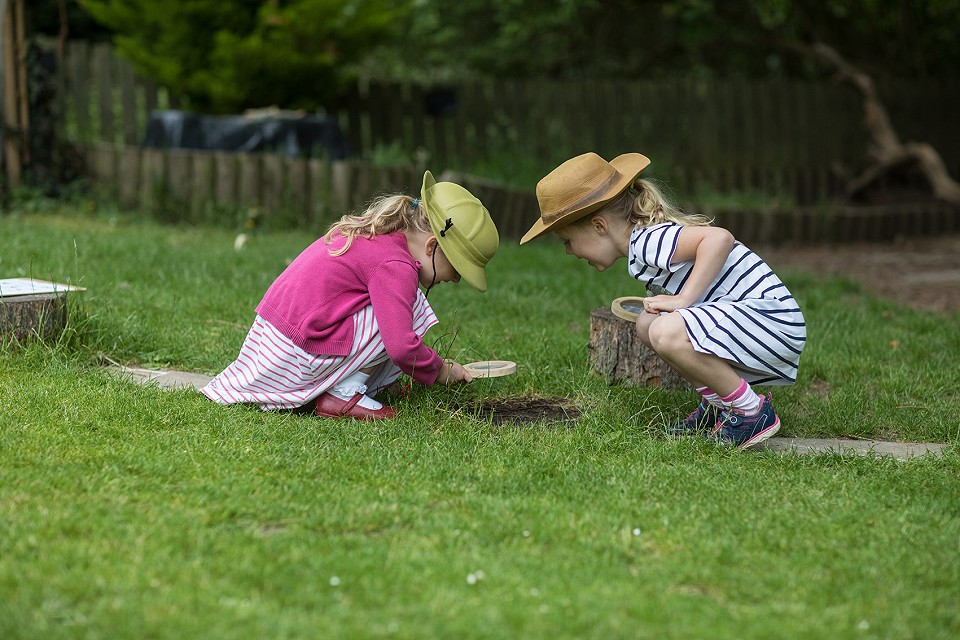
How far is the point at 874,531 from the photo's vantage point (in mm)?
2963

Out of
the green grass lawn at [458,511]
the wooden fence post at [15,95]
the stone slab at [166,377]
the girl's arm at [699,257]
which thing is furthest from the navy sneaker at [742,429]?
the wooden fence post at [15,95]

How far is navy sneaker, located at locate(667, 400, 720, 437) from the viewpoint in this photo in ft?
12.8

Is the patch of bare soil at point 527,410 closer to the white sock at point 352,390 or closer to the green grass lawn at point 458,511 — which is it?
the green grass lawn at point 458,511

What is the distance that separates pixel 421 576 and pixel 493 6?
37.1 feet

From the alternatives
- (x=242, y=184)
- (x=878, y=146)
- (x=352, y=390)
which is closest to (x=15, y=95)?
(x=242, y=184)

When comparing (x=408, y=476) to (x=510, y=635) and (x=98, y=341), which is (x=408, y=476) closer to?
(x=510, y=635)

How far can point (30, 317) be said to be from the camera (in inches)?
171

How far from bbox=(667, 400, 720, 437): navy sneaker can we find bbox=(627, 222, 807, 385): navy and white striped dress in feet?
0.64

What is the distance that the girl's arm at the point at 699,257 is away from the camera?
3.61 m

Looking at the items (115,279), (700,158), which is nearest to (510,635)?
(115,279)

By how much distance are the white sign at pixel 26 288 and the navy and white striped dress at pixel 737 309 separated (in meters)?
2.46

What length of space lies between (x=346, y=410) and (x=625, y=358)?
4.07ft

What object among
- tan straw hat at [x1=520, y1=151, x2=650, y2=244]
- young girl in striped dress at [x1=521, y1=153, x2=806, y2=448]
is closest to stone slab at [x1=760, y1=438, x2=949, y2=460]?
young girl in striped dress at [x1=521, y1=153, x2=806, y2=448]

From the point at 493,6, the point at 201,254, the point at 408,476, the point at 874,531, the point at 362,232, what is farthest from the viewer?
the point at 493,6
